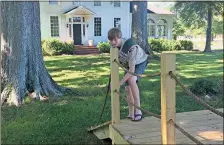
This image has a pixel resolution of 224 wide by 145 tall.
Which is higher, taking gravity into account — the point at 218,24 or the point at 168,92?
the point at 218,24

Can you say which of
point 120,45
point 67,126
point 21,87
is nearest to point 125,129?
point 120,45

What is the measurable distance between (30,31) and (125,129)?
445 centimetres

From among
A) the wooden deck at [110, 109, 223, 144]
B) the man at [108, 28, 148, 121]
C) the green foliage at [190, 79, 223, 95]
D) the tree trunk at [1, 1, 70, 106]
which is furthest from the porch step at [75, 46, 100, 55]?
the wooden deck at [110, 109, 223, 144]

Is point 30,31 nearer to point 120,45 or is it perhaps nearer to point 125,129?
point 120,45

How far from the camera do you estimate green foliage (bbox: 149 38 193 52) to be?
2494 centimetres

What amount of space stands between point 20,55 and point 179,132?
4723mm

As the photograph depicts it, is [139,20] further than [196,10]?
No

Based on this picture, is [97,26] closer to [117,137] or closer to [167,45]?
[167,45]

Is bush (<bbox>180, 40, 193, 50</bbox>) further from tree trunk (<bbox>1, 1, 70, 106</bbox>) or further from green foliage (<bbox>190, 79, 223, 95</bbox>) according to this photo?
tree trunk (<bbox>1, 1, 70, 106</bbox>)

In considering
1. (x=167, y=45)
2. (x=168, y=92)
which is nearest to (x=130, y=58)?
(x=168, y=92)

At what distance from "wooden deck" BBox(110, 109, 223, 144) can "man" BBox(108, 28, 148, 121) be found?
0.33 metres

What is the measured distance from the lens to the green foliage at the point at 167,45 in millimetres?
24938

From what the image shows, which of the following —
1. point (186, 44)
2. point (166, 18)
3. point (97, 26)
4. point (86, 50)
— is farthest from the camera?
point (166, 18)

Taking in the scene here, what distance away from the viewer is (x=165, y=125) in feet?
9.00
